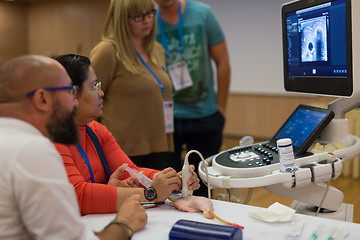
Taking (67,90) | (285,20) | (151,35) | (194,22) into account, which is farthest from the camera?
(194,22)

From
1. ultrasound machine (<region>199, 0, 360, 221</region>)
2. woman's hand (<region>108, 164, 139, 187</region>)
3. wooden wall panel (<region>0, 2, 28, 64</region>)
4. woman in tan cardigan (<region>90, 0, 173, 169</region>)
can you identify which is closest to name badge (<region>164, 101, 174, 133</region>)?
woman in tan cardigan (<region>90, 0, 173, 169</region>)

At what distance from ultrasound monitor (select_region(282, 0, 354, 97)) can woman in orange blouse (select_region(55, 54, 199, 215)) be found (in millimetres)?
655

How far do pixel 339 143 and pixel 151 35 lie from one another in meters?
1.14

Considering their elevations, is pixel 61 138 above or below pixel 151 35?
below

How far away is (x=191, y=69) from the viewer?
9.55 ft

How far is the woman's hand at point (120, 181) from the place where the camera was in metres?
1.64

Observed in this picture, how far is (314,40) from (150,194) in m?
0.90

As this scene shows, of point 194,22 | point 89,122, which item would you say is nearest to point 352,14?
point 89,122

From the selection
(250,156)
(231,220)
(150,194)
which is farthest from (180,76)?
(231,220)

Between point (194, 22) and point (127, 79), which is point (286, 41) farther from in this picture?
point (194, 22)

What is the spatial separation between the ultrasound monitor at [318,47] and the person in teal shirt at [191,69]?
91cm

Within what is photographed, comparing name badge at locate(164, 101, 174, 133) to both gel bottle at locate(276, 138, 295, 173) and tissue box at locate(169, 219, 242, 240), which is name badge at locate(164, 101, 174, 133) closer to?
gel bottle at locate(276, 138, 295, 173)

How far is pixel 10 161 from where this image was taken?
0.91 meters

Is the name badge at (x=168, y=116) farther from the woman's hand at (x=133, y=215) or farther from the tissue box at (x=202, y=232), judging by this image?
the tissue box at (x=202, y=232)
